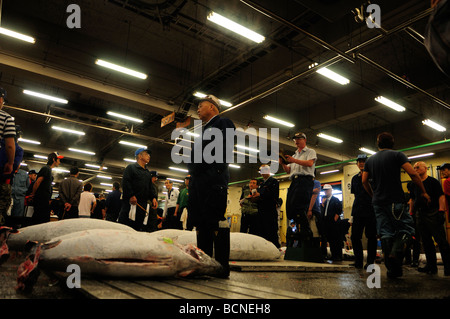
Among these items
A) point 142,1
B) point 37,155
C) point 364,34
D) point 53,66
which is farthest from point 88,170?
point 364,34

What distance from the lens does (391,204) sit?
3020 millimetres

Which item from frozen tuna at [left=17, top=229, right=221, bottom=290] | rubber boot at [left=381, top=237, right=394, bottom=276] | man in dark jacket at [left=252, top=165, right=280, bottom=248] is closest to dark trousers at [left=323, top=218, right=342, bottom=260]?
man in dark jacket at [left=252, top=165, right=280, bottom=248]

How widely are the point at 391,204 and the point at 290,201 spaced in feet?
4.89

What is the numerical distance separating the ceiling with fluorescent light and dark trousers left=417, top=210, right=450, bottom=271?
4657 millimetres

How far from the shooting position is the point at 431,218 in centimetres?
382

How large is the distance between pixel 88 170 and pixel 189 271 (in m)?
20.9

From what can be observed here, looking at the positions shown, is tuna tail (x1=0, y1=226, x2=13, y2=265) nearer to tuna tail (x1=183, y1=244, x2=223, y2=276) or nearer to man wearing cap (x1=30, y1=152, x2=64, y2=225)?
tuna tail (x1=183, y1=244, x2=223, y2=276)

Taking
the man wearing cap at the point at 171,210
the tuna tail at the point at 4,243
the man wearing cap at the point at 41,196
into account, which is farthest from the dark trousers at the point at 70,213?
the tuna tail at the point at 4,243

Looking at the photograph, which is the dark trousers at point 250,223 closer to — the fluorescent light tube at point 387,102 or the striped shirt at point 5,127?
the striped shirt at point 5,127

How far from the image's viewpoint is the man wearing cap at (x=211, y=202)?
234cm

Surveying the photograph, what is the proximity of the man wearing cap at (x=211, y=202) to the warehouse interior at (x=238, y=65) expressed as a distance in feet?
16.1

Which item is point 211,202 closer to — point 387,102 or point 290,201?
point 290,201

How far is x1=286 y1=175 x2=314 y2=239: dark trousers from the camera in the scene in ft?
13.8

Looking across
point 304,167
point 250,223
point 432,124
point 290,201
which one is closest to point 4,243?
point 290,201
